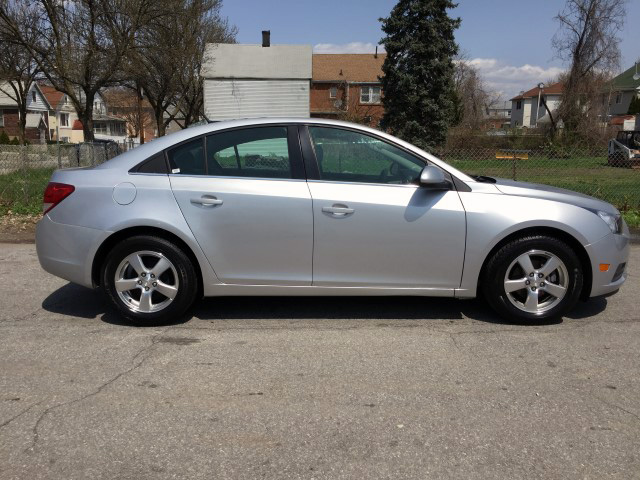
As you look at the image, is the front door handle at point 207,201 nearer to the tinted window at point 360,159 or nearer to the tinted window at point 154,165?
the tinted window at point 154,165

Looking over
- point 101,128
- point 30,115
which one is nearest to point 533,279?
point 30,115

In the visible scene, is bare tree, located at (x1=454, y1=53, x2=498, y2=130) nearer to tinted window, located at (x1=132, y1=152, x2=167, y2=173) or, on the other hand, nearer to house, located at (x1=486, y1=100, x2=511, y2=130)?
house, located at (x1=486, y1=100, x2=511, y2=130)

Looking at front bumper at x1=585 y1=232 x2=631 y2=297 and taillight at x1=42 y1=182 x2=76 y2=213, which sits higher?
taillight at x1=42 y1=182 x2=76 y2=213

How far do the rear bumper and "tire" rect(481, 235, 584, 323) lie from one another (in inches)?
122

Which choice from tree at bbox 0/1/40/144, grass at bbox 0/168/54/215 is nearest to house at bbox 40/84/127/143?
tree at bbox 0/1/40/144

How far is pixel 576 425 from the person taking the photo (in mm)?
3135

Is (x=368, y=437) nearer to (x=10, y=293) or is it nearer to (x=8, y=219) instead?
(x=10, y=293)

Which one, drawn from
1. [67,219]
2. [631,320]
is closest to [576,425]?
[631,320]

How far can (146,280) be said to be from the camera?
4535 mm

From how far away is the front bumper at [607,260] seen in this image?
4531 millimetres

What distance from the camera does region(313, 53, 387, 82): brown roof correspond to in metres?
51.8

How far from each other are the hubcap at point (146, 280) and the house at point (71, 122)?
6017 centimetres

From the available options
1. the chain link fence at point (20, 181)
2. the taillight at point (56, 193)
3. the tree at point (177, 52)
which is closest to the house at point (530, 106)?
the tree at point (177, 52)

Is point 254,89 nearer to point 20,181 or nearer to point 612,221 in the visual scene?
point 20,181
